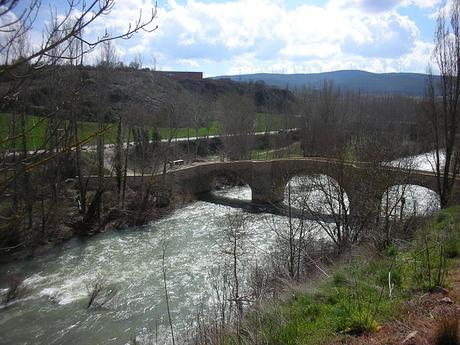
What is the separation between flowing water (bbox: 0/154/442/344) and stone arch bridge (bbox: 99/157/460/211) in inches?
153

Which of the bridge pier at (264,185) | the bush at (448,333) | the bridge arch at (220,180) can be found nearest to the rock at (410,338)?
the bush at (448,333)

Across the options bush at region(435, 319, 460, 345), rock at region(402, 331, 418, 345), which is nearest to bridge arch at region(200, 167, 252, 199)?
rock at region(402, 331, 418, 345)

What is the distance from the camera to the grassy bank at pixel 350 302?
17.0 feet

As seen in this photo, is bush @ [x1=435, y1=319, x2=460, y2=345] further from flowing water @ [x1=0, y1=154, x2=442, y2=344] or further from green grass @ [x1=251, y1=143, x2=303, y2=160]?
green grass @ [x1=251, y1=143, x2=303, y2=160]

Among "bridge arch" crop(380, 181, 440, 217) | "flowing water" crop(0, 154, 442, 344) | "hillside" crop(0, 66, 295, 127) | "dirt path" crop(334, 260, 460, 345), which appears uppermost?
"hillside" crop(0, 66, 295, 127)

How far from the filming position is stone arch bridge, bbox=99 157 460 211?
14.6m

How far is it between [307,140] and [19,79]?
1595 inches

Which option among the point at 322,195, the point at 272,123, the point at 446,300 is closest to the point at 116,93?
the point at 272,123

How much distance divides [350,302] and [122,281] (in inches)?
405

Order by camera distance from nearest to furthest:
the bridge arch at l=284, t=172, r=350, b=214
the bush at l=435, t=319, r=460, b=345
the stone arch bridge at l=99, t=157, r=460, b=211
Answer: the bush at l=435, t=319, r=460, b=345 → the stone arch bridge at l=99, t=157, r=460, b=211 → the bridge arch at l=284, t=172, r=350, b=214

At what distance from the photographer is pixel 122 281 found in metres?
14.5

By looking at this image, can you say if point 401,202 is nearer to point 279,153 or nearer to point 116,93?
point 279,153

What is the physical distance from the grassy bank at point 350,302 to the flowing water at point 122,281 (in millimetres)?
2411

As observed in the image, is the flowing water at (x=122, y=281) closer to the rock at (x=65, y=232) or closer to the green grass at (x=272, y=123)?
the rock at (x=65, y=232)
